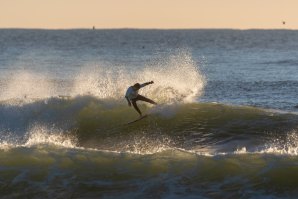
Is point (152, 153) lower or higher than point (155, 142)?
lower

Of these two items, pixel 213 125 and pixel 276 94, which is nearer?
pixel 213 125

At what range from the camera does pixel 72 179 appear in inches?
565

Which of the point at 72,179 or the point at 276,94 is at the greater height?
the point at 276,94

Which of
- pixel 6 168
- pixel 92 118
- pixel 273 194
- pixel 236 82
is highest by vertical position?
pixel 236 82

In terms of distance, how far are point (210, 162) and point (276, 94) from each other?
15.4 meters

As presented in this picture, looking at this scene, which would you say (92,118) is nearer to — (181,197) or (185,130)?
(185,130)

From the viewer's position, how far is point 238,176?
46.1 ft

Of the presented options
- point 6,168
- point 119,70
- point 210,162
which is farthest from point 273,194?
point 119,70

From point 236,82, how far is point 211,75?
5.13m

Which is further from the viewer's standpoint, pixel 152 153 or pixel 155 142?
pixel 155 142

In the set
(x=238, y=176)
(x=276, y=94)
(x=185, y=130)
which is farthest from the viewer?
(x=276, y=94)

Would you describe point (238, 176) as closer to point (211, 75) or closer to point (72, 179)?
point (72, 179)

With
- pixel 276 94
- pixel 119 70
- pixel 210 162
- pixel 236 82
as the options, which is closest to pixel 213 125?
pixel 210 162

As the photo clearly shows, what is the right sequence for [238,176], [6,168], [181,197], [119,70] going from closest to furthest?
1. [181,197]
2. [238,176]
3. [6,168]
4. [119,70]
